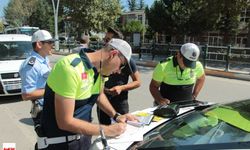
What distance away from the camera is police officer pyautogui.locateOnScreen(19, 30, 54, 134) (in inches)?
→ 154

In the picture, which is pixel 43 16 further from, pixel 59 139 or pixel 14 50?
pixel 59 139

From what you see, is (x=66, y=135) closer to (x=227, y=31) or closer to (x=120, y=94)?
(x=120, y=94)

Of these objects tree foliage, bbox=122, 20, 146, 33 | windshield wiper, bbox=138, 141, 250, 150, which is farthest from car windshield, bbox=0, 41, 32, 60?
tree foliage, bbox=122, 20, 146, 33

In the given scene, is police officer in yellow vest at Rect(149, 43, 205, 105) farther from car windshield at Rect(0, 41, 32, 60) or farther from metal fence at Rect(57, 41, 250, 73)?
metal fence at Rect(57, 41, 250, 73)

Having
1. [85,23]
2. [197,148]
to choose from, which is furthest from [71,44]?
[197,148]

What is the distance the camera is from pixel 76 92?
2.44m

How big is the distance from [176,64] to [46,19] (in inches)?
2379

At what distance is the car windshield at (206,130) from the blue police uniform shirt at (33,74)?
5.36 ft

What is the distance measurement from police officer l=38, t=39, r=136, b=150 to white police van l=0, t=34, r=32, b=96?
7.16 m

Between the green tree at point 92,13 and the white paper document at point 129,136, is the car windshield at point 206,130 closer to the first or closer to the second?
the white paper document at point 129,136

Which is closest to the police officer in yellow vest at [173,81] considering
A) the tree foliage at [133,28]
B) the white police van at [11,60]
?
the white police van at [11,60]

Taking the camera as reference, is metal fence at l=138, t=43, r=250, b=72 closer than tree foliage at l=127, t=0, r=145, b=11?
Yes

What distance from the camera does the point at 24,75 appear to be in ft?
13.0

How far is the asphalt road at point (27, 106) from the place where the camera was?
6.22 meters
